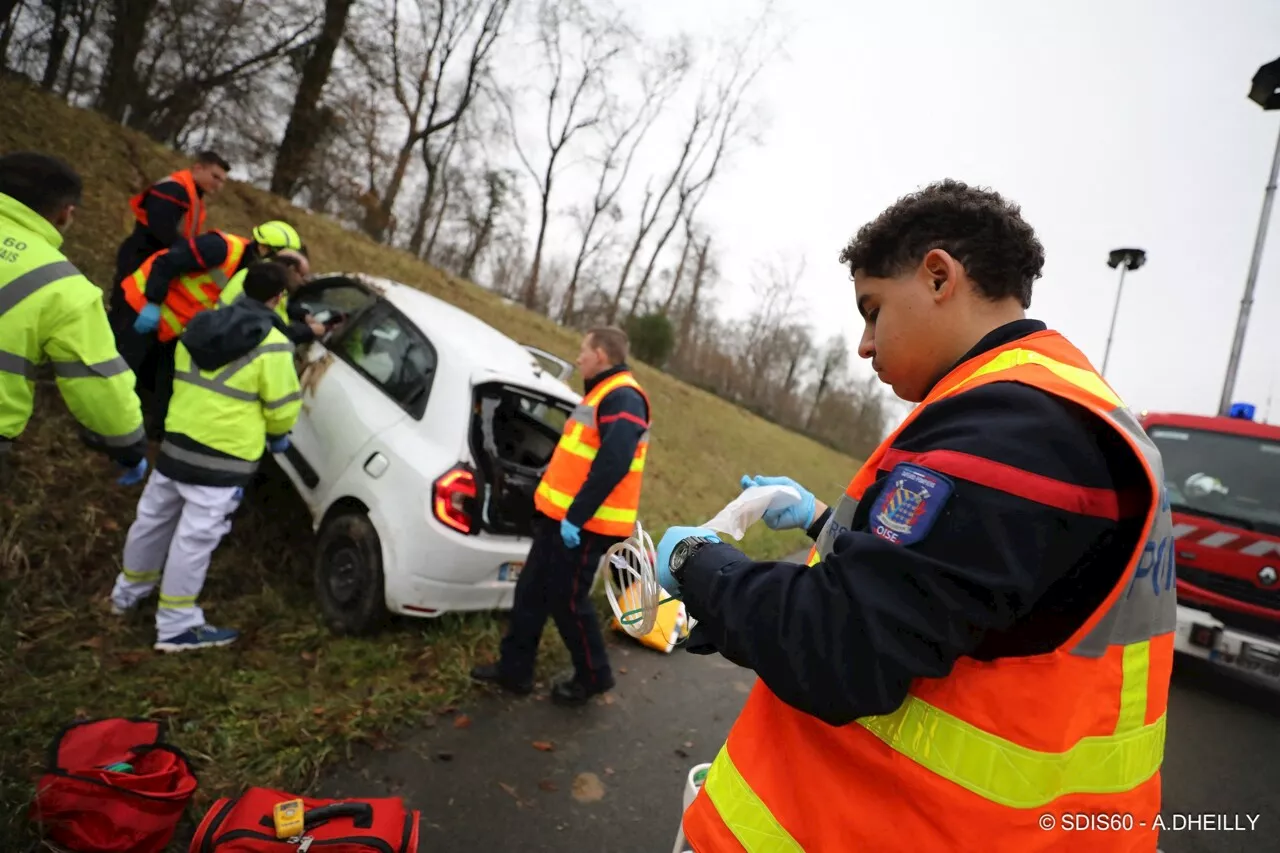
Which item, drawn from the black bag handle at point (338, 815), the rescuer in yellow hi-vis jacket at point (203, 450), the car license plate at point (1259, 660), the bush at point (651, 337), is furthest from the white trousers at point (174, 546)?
the bush at point (651, 337)

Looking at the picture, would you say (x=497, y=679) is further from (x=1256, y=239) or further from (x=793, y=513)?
(x=1256, y=239)

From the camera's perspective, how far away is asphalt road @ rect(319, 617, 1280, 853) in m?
2.70

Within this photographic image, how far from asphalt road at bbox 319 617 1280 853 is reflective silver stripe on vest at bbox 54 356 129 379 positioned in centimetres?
187

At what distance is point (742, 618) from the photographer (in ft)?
3.39

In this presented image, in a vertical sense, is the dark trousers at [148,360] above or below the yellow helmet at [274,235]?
below

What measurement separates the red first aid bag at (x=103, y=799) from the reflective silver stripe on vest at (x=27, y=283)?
1.50 m

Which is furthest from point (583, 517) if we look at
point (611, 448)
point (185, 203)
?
point (185, 203)

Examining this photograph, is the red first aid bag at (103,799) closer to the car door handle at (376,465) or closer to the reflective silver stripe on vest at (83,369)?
the reflective silver stripe on vest at (83,369)

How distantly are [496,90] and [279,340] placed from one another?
20762 mm

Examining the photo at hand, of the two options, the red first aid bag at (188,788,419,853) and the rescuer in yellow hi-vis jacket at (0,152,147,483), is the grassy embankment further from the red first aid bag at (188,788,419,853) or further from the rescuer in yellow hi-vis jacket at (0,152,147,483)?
the rescuer in yellow hi-vis jacket at (0,152,147,483)

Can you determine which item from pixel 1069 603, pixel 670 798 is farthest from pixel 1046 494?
pixel 670 798

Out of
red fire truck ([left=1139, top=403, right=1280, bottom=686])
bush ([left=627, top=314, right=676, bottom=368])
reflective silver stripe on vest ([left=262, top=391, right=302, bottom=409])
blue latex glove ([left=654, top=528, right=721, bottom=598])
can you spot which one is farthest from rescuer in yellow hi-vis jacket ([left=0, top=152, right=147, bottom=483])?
bush ([left=627, top=314, right=676, bottom=368])

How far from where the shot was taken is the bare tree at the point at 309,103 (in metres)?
11.0

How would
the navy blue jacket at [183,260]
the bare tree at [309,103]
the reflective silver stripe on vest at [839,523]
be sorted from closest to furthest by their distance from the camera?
1. the reflective silver stripe on vest at [839,523]
2. the navy blue jacket at [183,260]
3. the bare tree at [309,103]
